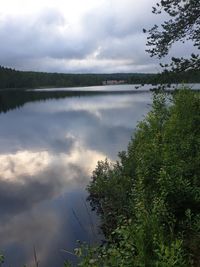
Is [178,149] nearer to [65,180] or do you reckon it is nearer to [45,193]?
[45,193]

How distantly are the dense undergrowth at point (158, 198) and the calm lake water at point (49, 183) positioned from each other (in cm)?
101

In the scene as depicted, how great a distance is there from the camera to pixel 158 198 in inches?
463

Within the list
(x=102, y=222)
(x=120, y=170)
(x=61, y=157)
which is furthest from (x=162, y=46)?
(x=61, y=157)

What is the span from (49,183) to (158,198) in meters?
16.5

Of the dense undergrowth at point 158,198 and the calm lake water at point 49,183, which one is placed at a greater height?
the dense undergrowth at point 158,198

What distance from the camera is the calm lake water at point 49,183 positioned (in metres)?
17.0

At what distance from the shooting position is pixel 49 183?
27.6 meters

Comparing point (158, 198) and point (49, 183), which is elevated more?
point (158, 198)

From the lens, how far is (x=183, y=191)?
12930 mm

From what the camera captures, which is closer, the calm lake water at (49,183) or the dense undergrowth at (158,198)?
the dense undergrowth at (158,198)

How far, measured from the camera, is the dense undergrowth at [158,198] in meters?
9.61

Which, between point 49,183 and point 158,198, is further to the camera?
point 49,183

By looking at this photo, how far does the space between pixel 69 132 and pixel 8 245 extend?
36641 mm

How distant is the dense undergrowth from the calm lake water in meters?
1.01
